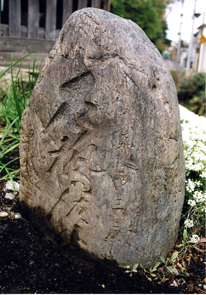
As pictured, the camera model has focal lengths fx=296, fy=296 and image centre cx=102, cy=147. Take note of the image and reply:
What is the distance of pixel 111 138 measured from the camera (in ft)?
5.60

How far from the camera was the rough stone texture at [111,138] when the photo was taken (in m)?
1.67

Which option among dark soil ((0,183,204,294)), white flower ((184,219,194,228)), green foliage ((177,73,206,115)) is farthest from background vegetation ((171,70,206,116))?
dark soil ((0,183,204,294))

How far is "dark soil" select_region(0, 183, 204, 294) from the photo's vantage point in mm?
1750

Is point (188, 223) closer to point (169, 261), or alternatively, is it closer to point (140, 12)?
point (169, 261)

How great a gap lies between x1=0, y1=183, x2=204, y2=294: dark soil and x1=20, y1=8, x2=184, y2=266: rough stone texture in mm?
100

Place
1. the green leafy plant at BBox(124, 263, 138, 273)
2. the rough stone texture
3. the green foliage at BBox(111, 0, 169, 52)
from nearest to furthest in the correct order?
the rough stone texture, the green leafy plant at BBox(124, 263, 138, 273), the green foliage at BBox(111, 0, 169, 52)

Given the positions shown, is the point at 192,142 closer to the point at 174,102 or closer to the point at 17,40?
the point at 174,102

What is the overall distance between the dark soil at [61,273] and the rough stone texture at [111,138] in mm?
100

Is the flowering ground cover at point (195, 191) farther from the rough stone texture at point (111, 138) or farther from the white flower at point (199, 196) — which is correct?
the rough stone texture at point (111, 138)

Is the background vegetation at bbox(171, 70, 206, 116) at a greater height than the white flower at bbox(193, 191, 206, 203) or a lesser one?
lesser

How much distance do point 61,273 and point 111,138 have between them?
0.90m

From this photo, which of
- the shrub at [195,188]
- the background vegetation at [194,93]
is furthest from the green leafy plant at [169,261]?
the background vegetation at [194,93]

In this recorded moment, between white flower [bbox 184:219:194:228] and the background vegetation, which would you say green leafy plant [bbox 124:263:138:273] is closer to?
white flower [bbox 184:219:194:228]

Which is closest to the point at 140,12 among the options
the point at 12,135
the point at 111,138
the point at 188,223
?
the point at 12,135
